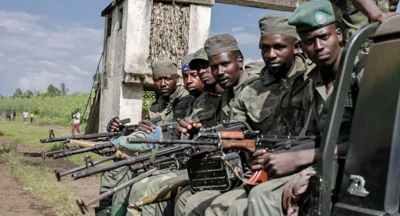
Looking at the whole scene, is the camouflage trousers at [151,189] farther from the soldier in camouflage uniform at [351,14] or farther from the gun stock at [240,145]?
the soldier in camouflage uniform at [351,14]

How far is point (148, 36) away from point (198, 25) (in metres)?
0.96

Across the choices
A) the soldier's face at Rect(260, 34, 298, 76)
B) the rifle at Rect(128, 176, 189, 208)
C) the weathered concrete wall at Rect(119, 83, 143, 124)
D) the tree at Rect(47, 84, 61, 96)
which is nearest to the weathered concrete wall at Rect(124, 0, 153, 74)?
the weathered concrete wall at Rect(119, 83, 143, 124)

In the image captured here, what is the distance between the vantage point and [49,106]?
56.2 metres

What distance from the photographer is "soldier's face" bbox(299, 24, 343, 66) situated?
3.20m

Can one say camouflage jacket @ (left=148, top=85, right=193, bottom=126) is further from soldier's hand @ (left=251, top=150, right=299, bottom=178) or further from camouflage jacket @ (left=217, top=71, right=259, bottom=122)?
soldier's hand @ (left=251, top=150, right=299, bottom=178)

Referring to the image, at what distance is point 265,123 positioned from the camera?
4180 mm

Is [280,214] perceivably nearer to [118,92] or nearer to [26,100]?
[118,92]

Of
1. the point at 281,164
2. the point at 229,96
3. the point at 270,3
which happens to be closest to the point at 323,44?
the point at 281,164

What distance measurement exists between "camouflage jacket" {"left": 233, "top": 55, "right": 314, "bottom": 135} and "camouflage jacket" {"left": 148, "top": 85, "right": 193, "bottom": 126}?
2224 millimetres

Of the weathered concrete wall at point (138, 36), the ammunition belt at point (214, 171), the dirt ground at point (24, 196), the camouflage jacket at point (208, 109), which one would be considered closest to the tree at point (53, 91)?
the dirt ground at point (24, 196)

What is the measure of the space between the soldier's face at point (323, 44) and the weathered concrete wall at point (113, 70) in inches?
294

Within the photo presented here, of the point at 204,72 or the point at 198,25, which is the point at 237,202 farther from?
the point at 198,25

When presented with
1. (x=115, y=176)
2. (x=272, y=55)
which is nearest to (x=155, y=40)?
(x=115, y=176)

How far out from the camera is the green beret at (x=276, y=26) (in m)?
4.27
